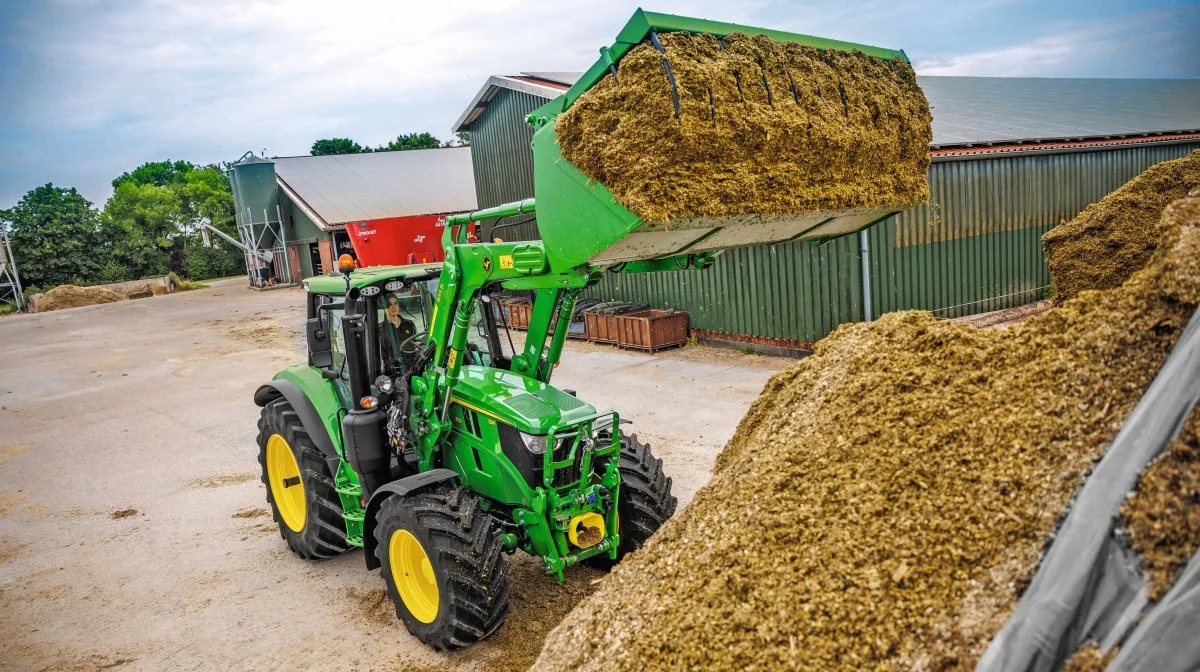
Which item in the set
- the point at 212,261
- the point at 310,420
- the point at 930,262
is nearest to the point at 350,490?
the point at 310,420

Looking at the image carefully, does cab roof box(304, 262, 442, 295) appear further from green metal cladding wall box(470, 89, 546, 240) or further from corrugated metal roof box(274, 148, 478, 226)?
corrugated metal roof box(274, 148, 478, 226)

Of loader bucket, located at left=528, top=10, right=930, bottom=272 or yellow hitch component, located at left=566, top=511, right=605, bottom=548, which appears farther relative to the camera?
yellow hitch component, located at left=566, top=511, right=605, bottom=548

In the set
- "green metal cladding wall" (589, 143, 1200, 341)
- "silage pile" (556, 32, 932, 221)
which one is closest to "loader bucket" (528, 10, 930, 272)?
"silage pile" (556, 32, 932, 221)

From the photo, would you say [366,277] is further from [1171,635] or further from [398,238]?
[1171,635]

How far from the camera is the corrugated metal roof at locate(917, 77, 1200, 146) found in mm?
16469

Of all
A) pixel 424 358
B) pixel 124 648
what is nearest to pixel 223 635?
pixel 124 648

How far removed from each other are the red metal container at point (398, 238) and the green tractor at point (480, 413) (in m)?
1.75

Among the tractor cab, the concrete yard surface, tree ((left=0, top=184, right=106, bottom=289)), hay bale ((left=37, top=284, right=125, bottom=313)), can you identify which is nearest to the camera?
the concrete yard surface

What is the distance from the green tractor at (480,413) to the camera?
4.37 meters

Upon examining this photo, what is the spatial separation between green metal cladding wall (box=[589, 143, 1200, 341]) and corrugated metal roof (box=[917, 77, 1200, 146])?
0.85 m

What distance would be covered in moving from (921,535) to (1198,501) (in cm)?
82

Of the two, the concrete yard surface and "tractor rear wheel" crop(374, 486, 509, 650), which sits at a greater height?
"tractor rear wheel" crop(374, 486, 509, 650)

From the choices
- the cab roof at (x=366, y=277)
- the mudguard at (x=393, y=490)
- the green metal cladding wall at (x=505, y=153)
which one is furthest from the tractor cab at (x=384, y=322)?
the green metal cladding wall at (x=505, y=153)

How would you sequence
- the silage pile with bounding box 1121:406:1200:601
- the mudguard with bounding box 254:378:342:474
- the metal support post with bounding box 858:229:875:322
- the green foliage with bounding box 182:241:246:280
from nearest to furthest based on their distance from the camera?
the silage pile with bounding box 1121:406:1200:601 < the mudguard with bounding box 254:378:342:474 < the metal support post with bounding box 858:229:875:322 < the green foliage with bounding box 182:241:246:280
